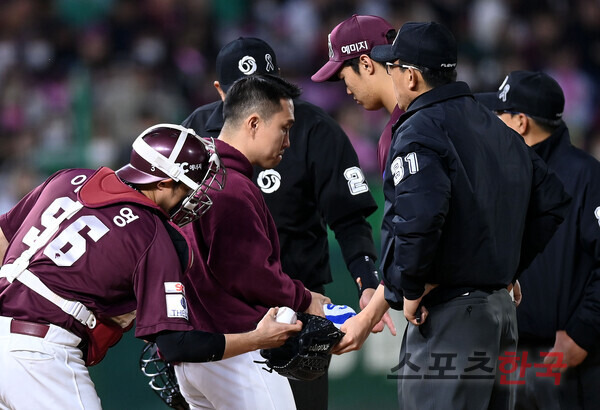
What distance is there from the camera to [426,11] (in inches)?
440

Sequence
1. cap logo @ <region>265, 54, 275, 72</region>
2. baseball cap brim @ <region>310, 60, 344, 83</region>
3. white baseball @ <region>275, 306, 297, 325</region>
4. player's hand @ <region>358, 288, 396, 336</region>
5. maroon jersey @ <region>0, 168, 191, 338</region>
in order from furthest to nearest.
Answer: cap logo @ <region>265, 54, 275, 72</region> < baseball cap brim @ <region>310, 60, 344, 83</region> < player's hand @ <region>358, 288, 396, 336</region> < white baseball @ <region>275, 306, 297, 325</region> < maroon jersey @ <region>0, 168, 191, 338</region>

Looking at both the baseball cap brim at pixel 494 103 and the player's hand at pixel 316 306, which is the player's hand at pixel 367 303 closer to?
the player's hand at pixel 316 306

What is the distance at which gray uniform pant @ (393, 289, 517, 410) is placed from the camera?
13.3 ft

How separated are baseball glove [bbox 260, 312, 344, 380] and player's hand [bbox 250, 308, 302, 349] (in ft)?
0.30

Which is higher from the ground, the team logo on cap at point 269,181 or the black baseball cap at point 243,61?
the black baseball cap at point 243,61

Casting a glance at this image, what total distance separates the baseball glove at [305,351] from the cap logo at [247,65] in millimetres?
1743

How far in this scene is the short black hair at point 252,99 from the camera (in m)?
4.45

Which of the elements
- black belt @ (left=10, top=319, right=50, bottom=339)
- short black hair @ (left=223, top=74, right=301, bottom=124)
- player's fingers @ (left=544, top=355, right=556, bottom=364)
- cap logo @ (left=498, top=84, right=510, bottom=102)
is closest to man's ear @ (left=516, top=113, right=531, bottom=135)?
cap logo @ (left=498, top=84, right=510, bottom=102)

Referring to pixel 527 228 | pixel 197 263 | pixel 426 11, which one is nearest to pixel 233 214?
pixel 197 263

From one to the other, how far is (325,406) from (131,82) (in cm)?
547

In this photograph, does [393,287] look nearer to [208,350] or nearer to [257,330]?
[257,330]

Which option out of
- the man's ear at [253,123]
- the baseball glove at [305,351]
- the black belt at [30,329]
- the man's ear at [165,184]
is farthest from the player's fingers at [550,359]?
the black belt at [30,329]

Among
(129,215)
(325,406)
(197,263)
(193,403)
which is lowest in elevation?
(325,406)

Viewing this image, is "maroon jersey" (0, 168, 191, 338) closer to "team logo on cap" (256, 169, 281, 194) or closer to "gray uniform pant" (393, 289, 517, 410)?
"gray uniform pant" (393, 289, 517, 410)
